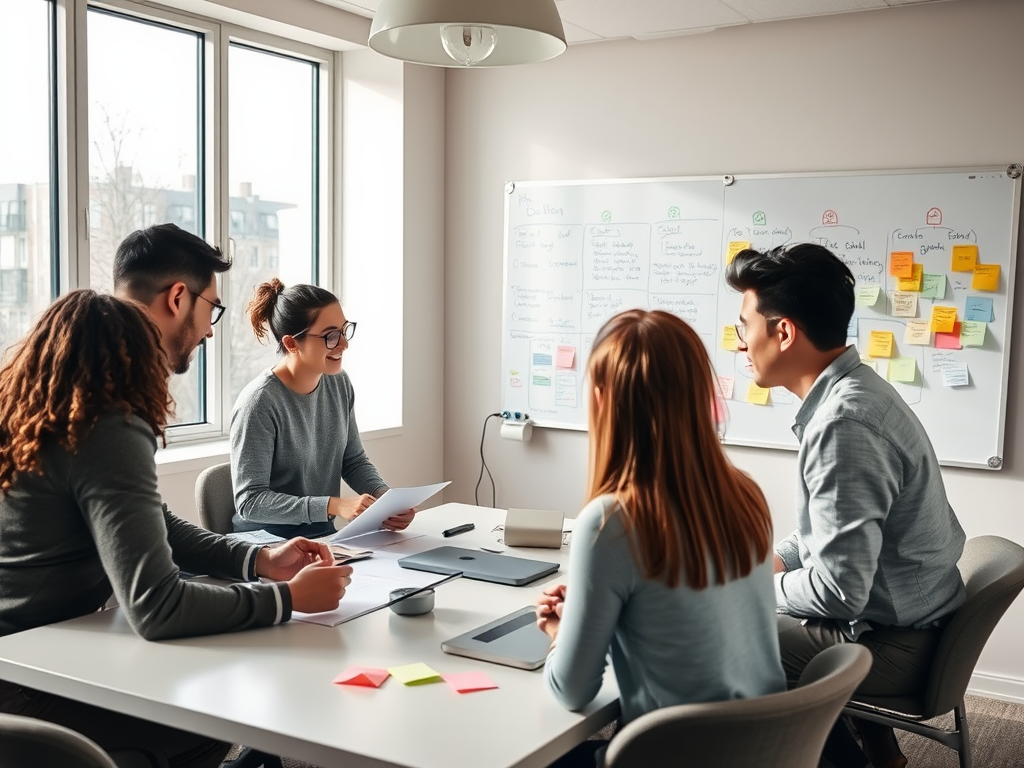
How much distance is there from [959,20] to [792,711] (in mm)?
3033

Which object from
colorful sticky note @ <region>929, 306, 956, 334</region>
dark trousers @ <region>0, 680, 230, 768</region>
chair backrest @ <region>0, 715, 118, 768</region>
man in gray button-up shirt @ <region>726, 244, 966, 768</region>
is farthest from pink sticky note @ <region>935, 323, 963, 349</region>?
chair backrest @ <region>0, 715, 118, 768</region>

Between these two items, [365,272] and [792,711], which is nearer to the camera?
[792,711]

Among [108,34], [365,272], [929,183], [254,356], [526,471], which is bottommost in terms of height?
[526,471]

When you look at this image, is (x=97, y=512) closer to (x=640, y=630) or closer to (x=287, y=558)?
(x=287, y=558)

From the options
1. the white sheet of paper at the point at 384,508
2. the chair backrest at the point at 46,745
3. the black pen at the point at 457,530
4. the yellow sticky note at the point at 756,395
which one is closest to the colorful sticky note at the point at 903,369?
the yellow sticky note at the point at 756,395

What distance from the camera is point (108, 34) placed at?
365 cm

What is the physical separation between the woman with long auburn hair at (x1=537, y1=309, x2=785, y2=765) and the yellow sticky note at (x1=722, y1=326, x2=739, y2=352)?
8.20 ft

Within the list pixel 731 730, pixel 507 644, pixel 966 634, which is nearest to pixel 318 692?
pixel 507 644

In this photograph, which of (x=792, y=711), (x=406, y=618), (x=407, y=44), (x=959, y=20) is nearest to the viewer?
(x=792, y=711)

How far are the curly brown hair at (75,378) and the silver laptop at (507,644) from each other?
0.66 metres

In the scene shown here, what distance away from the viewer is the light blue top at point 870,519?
2029mm

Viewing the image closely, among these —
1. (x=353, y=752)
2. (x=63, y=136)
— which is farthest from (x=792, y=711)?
(x=63, y=136)

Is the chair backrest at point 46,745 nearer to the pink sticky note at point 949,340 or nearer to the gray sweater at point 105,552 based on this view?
the gray sweater at point 105,552

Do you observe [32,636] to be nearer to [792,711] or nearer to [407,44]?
[792,711]
